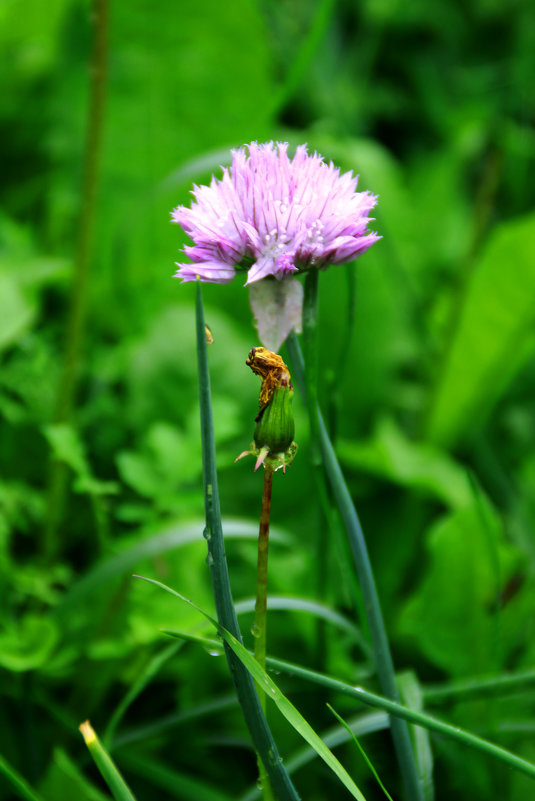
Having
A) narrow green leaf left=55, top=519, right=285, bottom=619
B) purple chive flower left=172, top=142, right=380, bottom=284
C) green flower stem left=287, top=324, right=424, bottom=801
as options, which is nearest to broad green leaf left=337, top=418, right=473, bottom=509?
narrow green leaf left=55, top=519, right=285, bottom=619

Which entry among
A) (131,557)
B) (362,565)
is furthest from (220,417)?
(362,565)

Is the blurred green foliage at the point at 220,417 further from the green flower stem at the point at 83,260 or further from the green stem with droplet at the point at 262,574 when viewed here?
the green stem with droplet at the point at 262,574

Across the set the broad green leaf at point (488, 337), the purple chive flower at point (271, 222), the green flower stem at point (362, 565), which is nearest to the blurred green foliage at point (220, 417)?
the broad green leaf at point (488, 337)

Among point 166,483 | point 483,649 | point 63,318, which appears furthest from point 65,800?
point 63,318

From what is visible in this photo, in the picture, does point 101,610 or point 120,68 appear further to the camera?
point 120,68

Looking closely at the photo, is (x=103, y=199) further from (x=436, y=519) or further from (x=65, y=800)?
(x=65, y=800)

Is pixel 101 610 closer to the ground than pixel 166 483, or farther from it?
closer to the ground

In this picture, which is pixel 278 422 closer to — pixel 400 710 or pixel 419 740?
pixel 400 710

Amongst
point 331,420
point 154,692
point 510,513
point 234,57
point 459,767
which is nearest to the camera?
point 331,420
